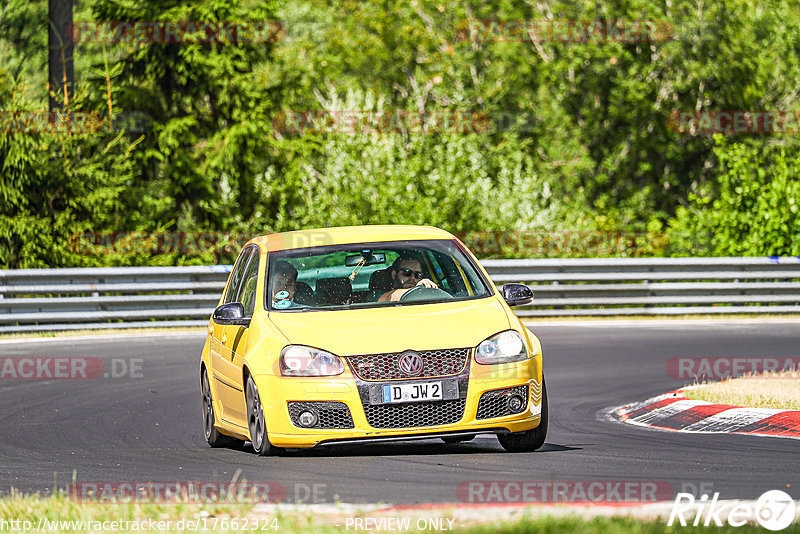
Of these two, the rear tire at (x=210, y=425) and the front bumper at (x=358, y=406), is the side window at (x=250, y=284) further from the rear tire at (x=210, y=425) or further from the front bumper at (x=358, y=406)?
the front bumper at (x=358, y=406)

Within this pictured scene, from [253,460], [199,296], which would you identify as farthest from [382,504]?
[199,296]

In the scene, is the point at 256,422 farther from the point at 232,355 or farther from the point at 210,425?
the point at 210,425

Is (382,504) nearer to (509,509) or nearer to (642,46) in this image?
(509,509)

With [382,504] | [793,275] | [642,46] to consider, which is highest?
[642,46]

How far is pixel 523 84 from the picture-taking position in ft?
142

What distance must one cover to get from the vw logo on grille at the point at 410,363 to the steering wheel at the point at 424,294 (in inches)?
40.7

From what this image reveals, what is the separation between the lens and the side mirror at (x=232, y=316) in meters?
9.40

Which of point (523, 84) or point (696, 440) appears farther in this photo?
point (523, 84)

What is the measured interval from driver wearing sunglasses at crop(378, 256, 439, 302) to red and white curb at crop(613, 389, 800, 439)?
2562 mm

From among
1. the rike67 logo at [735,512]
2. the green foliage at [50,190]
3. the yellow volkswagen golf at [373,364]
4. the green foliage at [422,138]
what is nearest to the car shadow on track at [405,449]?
the yellow volkswagen golf at [373,364]

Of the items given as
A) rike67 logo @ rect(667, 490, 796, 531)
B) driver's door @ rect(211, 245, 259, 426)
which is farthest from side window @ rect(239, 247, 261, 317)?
rike67 logo @ rect(667, 490, 796, 531)

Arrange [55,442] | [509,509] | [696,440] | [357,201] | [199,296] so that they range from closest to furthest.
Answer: [509,509]
[696,440]
[55,442]
[199,296]
[357,201]

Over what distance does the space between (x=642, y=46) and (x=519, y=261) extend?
19986mm

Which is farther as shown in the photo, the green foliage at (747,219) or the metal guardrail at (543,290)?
the green foliage at (747,219)
